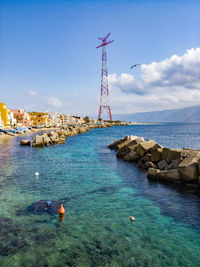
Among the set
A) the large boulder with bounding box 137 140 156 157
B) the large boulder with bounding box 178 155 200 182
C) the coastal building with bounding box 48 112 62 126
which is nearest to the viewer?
the large boulder with bounding box 178 155 200 182

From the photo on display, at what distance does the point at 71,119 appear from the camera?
582ft

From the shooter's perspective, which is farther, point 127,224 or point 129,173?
point 129,173

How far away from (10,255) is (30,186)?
7032 mm

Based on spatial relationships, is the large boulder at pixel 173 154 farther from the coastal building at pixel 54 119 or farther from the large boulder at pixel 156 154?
the coastal building at pixel 54 119

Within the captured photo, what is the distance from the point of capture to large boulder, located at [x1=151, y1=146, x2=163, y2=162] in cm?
1819

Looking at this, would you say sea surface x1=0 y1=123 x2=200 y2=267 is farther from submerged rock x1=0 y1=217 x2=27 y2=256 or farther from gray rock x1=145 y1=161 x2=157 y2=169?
gray rock x1=145 y1=161 x2=157 y2=169

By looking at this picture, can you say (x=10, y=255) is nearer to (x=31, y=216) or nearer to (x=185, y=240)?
(x=31, y=216)

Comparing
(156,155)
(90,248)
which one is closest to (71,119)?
(156,155)

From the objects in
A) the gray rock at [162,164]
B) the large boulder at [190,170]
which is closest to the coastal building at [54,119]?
the gray rock at [162,164]

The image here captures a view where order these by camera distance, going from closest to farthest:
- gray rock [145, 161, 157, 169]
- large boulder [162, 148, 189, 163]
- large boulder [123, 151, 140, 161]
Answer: large boulder [162, 148, 189, 163] < gray rock [145, 161, 157, 169] < large boulder [123, 151, 140, 161]

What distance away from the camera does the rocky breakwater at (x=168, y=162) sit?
13.1 metres

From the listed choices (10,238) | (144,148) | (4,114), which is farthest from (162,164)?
(4,114)

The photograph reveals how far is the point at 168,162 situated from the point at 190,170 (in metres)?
3.96

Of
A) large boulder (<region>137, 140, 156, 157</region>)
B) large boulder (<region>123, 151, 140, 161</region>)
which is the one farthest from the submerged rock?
large boulder (<region>123, 151, 140, 161</region>)
